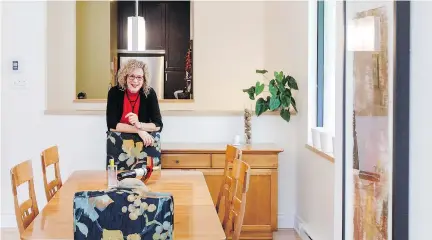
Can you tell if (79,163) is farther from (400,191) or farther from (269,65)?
(400,191)

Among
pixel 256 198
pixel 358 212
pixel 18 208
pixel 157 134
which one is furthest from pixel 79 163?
pixel 358 212

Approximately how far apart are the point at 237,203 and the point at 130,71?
1743mm

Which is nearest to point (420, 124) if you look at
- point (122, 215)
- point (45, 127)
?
point (122, 215)

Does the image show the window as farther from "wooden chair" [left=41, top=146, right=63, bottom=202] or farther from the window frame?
"wooden chair" [left=41, top=146, right=63, bottom=202]

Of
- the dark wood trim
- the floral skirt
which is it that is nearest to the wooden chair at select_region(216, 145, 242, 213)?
the floral skirt

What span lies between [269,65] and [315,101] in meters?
1.80

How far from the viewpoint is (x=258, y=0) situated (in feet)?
22.2

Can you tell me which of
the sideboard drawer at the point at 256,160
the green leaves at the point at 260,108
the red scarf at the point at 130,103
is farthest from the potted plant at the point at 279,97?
the red scarf at the point at 130,103

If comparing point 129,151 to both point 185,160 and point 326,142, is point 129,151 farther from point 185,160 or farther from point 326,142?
point 326,142

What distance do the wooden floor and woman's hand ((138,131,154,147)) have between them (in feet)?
4.51

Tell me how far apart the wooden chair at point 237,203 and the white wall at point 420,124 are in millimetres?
1168

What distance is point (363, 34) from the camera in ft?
6.81

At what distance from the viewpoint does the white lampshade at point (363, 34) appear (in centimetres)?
196

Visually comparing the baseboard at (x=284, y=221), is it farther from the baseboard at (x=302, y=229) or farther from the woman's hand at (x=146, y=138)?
the woman's hand at (x=146, y=138)
